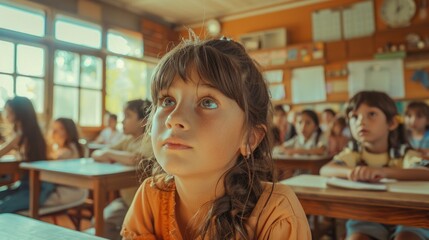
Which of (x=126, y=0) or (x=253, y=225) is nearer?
(x=253, y=225)

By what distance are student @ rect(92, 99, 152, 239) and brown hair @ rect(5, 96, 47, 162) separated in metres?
0.54

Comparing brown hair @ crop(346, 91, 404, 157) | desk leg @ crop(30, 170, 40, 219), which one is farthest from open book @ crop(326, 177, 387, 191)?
desk leg @ crop(30, 170, 40, 219)

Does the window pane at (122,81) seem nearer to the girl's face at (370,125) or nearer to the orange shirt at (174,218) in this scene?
the girl's face at (370,125)

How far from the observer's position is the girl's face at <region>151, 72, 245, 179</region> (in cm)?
65

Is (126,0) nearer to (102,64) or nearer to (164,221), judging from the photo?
(102,64)

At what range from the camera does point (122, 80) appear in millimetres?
6363

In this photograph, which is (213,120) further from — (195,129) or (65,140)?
(65,140)

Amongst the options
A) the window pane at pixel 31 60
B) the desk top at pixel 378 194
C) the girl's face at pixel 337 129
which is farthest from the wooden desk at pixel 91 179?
the window pane at pixel 31 60

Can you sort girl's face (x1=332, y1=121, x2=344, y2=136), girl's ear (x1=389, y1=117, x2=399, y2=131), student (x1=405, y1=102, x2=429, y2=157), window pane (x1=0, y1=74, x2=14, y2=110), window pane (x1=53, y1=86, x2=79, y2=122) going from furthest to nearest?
window pane (x1=53, y1=86, x2=79, y2=122)
window pane (x1=0, y1=74, x2=14, y2=110)
girl's face (x1=332, y1=121, x2=344, y2=136)
student (x1=405, y1=102, x2=429, y2=157)
girl's ear (x1=389, y1=117, x2=399, y2=131)

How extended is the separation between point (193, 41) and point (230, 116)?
249 millimetres

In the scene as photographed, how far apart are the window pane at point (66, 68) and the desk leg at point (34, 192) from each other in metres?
3.53

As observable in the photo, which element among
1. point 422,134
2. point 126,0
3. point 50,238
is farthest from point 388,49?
point 50,238

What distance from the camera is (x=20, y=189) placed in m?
2.31

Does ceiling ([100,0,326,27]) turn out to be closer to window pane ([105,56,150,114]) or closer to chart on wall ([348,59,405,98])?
window pane ([105,56,150,114])
